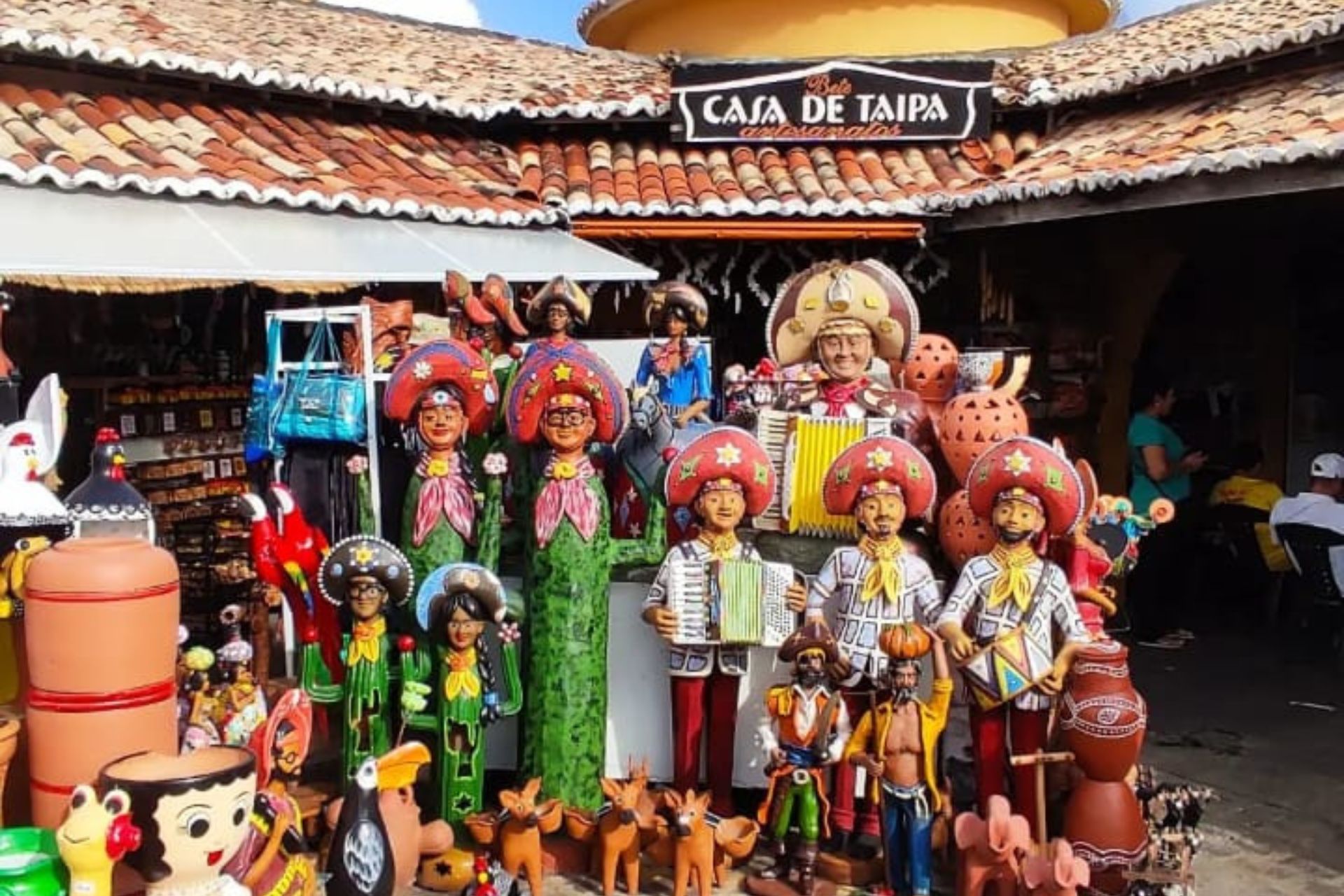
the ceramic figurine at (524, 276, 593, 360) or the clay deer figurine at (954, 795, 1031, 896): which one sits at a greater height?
the ceramic figurine at (524, 276, 593, 360)

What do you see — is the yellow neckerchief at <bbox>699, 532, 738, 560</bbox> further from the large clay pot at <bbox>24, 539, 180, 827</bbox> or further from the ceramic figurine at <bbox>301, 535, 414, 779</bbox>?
the large clay pot at <bbox>24, 539, 180, 827</bbox>

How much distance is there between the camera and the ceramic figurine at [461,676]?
4.27 metres

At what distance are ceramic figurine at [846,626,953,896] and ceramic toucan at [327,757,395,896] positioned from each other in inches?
58.0

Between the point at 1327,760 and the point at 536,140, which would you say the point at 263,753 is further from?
the point at 536,140

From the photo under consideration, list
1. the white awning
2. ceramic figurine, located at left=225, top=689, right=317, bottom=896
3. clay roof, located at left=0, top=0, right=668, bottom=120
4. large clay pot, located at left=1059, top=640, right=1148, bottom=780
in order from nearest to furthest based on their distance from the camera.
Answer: ceramic figurine, located at left=225, top=689, right=317, bottom=896 < large clay pot, located at left=1059, top=640, right=1148, bottom=780 < the white awning < clay roof, located at left=0, top=0, right=668, bottom=120

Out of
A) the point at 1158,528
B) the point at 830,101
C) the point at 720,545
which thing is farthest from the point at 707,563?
the point at 830,101

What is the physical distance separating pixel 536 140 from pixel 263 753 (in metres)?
6.12

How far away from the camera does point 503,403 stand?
485cm

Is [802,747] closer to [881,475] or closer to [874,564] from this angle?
[874,564]

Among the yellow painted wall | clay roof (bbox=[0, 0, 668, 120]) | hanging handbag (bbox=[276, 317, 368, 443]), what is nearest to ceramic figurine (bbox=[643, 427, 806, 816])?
hanging handbag (bbox=[276, 317, 368, 443])

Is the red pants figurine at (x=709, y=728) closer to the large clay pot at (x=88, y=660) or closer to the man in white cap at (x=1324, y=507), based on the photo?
the large clay pot at (x=88, y=660)

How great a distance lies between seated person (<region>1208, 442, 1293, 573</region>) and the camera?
25.2 ft

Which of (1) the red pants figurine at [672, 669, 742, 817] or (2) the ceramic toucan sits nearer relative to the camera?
(2) the ceramic toucan

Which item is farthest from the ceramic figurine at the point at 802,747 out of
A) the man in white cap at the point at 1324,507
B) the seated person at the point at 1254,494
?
the seated person at the point at 1254,494
